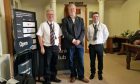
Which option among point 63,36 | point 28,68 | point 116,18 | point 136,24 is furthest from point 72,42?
point 116,18

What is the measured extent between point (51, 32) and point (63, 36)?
332 mm

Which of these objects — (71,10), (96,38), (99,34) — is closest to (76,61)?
(96,38)

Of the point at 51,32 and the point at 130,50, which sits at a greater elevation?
the point at 51,32

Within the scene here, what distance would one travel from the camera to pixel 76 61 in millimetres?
3996

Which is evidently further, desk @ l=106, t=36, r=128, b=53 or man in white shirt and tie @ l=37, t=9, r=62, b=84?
desk @ l=106, t=36, r=128, b=53

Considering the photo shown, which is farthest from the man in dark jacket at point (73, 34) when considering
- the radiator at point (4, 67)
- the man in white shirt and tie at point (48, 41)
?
the radiator at point (4, 67)

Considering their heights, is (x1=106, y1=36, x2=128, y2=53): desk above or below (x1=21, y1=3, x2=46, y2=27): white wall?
below

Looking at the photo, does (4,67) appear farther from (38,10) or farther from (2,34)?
(38,10)

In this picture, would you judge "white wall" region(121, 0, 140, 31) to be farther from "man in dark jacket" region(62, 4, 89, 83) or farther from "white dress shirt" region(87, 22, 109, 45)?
"man in dark jacket" region(62, 4, 89, 83)

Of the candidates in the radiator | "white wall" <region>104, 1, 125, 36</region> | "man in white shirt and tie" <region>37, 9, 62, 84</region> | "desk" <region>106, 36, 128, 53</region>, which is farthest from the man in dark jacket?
"white wall" <region>104, 1, 125, 36</region>

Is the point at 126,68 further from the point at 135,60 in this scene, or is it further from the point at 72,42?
the point at 72,42

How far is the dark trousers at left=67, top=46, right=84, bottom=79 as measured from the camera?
387 cm

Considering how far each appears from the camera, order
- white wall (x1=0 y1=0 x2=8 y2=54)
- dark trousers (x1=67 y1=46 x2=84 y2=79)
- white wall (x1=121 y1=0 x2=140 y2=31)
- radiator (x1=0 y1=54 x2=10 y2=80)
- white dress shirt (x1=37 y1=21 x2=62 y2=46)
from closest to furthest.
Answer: radiator (x1=0 y1=54 x2=10 y2=80) < white wall (x1=0 y1=0 x2=8 y2=54) < white dress shirt (x1=37 y1=21 x2=62 y2=46) < dark trousers (x1=67 y1=46 x2=84 y2=79) < white wall (x1=121 y1=0 x2=140 y2=31)

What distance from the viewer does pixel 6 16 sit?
3.31 metres
